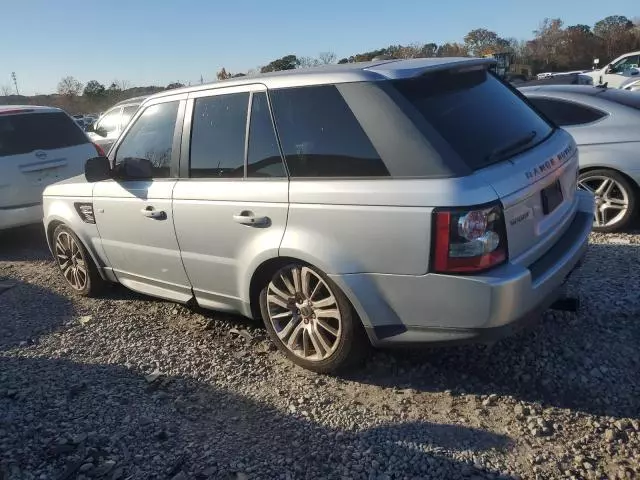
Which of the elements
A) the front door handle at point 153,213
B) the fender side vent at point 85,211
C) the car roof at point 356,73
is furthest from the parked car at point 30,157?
the car roof at point 356,73

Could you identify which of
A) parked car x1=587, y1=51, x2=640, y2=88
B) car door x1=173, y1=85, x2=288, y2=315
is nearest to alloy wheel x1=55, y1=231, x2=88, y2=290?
car door x1=173, y1=85, x2=288, y2=315

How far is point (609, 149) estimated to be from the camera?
562cm

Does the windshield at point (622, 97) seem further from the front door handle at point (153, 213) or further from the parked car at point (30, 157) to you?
the parked car at point (30, 157)

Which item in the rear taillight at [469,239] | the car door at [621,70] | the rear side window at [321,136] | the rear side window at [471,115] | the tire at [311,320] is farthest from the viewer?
the car door at [621,70]

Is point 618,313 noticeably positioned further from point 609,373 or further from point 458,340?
point 458,340

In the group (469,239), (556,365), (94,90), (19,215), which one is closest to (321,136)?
(469,239)

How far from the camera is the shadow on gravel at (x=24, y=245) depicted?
7074 millimetres

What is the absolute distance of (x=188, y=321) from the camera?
4.64 m

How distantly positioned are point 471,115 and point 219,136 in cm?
165

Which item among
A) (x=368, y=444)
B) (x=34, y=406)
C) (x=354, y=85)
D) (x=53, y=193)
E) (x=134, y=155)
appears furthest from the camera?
(x=53, y=193)

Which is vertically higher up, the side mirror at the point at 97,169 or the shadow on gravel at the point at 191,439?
the side mirror at the point at 97,169

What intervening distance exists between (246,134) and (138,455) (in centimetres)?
198

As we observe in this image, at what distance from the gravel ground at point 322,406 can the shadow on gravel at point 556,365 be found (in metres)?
0.01

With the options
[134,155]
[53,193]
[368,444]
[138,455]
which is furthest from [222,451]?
[53,193]
